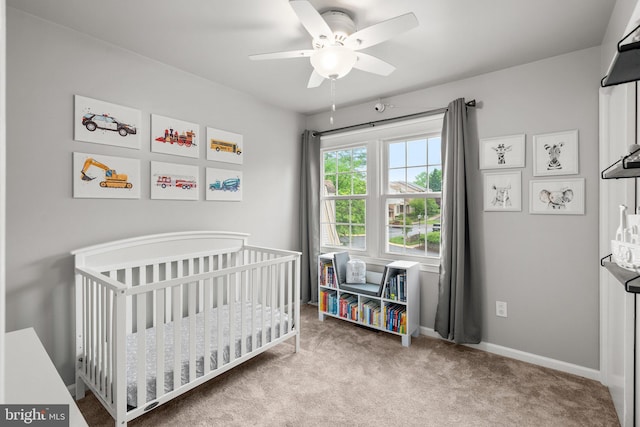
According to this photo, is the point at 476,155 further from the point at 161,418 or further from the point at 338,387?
the point at 161,418

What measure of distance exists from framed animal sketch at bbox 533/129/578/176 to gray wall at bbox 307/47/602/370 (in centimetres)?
4

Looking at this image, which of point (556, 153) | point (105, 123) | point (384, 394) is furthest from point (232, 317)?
point (556, 153)

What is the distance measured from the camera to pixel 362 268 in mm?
3219

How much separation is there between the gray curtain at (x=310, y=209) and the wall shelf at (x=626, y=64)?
9.14 feet

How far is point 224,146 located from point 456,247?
2.26m

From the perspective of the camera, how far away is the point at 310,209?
12.2ft

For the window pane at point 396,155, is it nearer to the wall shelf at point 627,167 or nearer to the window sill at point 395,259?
the window sill at point 395,259

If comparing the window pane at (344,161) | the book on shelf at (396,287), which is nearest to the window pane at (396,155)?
the window pane at (344,161)

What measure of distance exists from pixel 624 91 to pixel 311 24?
169 cm

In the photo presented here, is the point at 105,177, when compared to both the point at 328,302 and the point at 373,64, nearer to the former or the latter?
the point at 373,64

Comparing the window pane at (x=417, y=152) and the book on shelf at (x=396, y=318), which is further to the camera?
the window pane at (x=417, y=152)

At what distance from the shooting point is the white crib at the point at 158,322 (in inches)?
64.6

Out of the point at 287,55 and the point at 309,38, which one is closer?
the point at 287,55

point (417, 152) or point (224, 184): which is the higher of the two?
Answer: point (417, 152)
